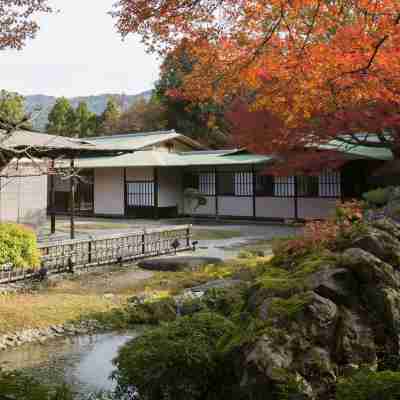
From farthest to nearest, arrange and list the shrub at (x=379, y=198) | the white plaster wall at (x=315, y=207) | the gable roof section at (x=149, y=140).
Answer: the gable roof section at (x=149, y=140)
the white plaster wall at (x=315, y=207)
the shrub at (x=379, y=198)

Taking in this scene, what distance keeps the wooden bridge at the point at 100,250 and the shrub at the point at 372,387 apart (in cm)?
767

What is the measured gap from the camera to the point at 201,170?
2550 cm

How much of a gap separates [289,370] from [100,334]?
4.08m

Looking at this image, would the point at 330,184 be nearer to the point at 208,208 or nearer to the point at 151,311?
the point at 208,208

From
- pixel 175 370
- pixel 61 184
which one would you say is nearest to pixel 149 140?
pixel 61 184

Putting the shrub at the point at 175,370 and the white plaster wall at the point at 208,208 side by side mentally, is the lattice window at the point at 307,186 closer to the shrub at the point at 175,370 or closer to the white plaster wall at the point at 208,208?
the white plaster wall at the point at 208,208

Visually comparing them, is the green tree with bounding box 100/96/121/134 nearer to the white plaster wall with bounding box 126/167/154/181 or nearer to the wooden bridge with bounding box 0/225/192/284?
the white plaster wall with bounding box 126/167/154/181

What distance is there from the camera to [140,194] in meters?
26.1

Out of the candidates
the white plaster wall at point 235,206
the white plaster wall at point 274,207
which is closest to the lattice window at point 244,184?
the white plaster wall at point 235,206

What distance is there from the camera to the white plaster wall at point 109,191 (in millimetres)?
26878

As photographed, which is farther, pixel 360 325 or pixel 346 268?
pixel 346 268

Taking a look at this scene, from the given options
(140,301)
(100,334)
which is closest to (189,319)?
(100,334)

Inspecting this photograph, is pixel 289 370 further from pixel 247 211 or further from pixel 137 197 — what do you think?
pixel 137 197

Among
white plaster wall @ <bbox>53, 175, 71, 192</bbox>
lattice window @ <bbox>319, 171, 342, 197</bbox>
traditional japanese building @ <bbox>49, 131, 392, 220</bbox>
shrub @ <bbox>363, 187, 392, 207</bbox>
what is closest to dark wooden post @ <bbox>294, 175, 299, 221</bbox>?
traditional japanese building @ <bbox>49, 131, 392, 220</bbox>
